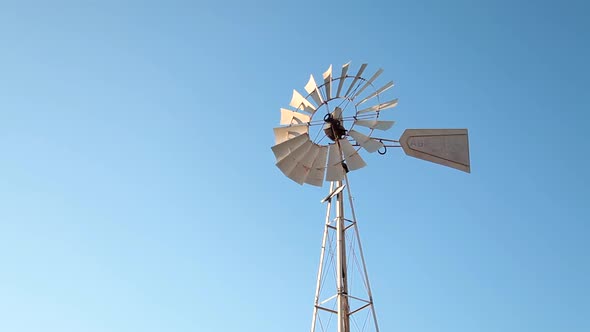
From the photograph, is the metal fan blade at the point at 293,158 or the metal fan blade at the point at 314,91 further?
the metal fan blade at the point at 314,91

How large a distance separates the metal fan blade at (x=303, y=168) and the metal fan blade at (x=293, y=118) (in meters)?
1.06

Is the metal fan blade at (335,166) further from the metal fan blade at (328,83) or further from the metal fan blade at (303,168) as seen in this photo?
the metal fan blade at (328,83)

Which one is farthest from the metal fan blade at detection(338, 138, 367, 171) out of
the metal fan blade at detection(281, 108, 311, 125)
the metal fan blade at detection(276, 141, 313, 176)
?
the metal fan blade at detection(281, 108, 311, 125)

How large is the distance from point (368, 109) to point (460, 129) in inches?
86.4

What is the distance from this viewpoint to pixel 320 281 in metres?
13.8

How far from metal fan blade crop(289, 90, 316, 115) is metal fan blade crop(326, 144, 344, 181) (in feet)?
4.74

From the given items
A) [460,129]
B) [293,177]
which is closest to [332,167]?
[293,177]

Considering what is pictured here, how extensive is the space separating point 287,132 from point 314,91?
4.07 ft

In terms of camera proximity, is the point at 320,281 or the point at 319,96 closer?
the point at 320,281

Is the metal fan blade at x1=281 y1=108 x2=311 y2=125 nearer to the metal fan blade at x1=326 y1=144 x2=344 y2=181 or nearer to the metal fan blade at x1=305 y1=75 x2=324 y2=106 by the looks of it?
the metal fan blade at x1=305 y1=75 x2=324 y2=106

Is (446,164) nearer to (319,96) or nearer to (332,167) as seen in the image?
(332,167)

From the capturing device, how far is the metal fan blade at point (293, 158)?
14.3 meters

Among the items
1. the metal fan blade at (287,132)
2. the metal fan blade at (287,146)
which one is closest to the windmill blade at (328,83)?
the metal fan blade at (287,132)

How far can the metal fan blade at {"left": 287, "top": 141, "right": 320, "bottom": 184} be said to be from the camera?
1433 centimetres
